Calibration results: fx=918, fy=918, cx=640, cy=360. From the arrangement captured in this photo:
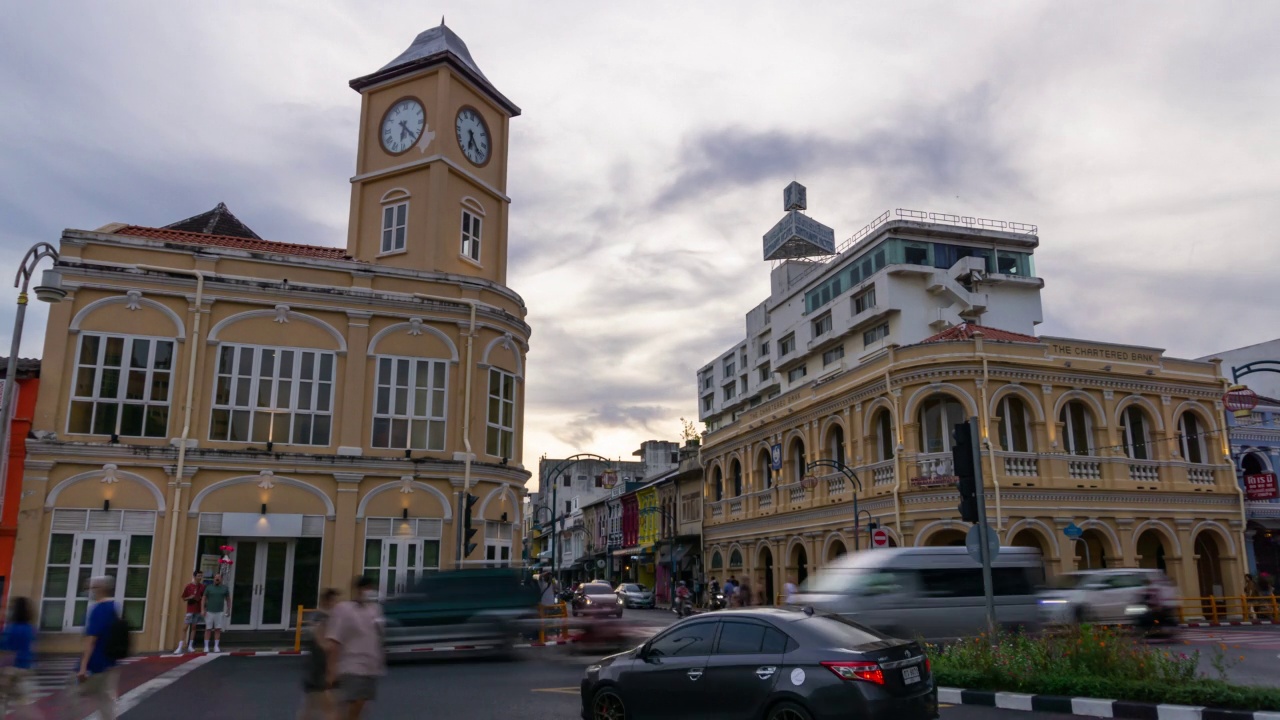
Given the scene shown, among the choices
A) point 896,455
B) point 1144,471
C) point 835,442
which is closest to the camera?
point 896,455

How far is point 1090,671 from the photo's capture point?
11648 mm

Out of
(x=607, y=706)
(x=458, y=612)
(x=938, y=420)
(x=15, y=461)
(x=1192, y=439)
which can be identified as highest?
(x=938, y=420)

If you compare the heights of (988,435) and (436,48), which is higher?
(436,48)

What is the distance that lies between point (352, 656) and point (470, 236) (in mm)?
22078

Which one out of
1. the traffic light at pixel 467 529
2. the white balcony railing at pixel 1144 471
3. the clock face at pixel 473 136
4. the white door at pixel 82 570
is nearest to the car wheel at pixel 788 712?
the traffic light at pixel 467 529

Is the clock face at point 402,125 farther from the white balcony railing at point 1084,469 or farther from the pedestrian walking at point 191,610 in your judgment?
the white balcony railing at point 1084,469

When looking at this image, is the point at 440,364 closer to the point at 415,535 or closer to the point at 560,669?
the point at 415,535

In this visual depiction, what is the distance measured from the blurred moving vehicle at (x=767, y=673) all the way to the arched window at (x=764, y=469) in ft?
101

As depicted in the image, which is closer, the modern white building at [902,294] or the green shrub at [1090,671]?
the green shrub at [1090,671]

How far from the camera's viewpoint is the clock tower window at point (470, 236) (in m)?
29.5

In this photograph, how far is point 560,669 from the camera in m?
17.2

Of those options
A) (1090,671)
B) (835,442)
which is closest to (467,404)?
(835,442)

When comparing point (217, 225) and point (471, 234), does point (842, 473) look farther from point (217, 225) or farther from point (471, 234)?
point (217, 225)

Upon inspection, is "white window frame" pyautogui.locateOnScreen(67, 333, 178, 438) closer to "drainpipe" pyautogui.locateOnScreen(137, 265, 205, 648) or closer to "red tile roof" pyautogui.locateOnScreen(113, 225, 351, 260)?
"drainpipe" pyautogui.locateOnScreen(137, 265, 205, 648)
